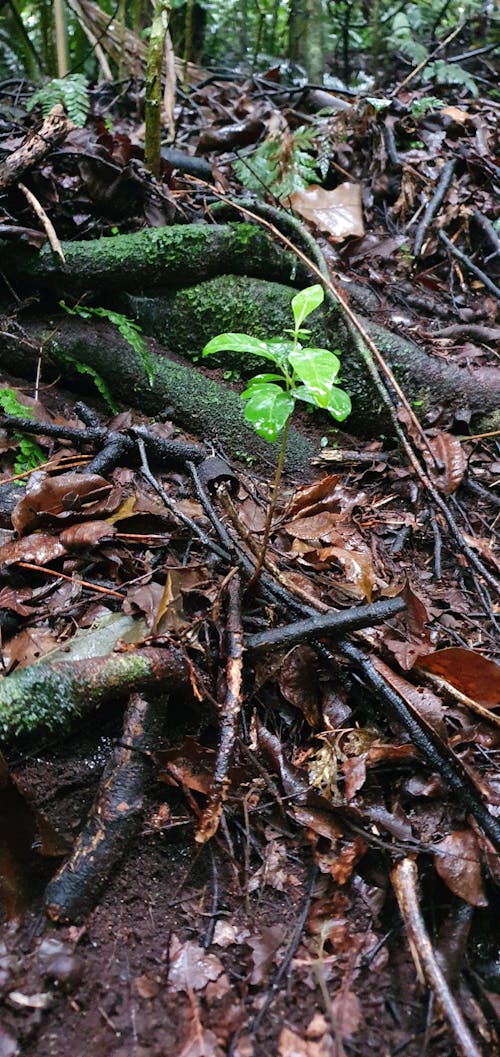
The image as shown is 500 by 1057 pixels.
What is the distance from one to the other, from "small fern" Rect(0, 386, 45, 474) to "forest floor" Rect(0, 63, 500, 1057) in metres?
0.05

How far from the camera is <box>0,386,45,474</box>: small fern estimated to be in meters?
2.94

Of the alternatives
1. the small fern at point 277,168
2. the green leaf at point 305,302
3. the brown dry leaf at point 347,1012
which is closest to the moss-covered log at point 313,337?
the small fern at point 277,168

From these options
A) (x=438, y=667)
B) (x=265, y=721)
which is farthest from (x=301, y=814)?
(x=438, y=667)

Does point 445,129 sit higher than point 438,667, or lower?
higher

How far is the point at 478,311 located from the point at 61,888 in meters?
3.93

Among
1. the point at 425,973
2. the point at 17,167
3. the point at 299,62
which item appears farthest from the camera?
the point at 299,62

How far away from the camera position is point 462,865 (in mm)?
1781

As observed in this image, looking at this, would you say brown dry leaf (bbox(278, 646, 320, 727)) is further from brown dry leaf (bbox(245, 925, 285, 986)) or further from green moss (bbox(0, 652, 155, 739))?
brown dry leaf (bbox(245, 925, 285, 986))

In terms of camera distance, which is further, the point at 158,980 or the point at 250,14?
the point at 250,14

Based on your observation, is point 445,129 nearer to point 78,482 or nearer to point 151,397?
point 151,397

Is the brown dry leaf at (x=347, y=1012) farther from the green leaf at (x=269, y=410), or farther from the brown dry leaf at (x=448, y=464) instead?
the brown dry leaf at (x=448, y=464)

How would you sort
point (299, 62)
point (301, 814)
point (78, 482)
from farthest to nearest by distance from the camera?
point (299, 62)
point (78, 482)
point (301, 814)

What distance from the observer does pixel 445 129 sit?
4910 millimetres

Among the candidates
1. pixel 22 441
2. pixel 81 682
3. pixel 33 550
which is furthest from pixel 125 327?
pixel 81 682
